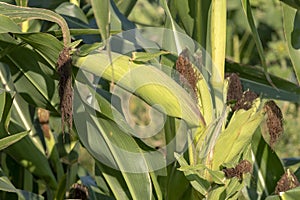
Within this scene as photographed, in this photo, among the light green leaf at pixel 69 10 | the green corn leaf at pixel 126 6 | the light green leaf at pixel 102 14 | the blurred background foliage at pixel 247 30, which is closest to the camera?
the light green leaf at pixel 102 14

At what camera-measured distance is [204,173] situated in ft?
3.24

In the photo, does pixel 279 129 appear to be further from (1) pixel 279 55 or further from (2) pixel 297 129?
(1) pixel 279 55

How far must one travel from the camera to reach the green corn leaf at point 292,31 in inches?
40.3

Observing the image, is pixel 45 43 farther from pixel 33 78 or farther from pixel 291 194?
pixel 291 194

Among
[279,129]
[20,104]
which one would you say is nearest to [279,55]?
[20,104]

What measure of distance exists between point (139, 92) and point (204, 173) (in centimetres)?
15

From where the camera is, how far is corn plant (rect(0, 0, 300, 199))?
0.92m

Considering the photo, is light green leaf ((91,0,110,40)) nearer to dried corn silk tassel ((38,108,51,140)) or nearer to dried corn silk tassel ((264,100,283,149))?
dried corn silk tassel ((264,100,283,149))

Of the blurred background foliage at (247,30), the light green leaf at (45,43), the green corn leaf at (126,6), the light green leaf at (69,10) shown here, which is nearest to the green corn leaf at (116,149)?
the light green leaf at (45,43)

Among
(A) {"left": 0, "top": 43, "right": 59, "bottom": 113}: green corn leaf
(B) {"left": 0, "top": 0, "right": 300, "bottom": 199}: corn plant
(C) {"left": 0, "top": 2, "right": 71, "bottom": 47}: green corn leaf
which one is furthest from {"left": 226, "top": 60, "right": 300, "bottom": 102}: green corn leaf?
(C) {"left": 0, "top": 2, "right": 71, "bottom": 47}: green corn leaf

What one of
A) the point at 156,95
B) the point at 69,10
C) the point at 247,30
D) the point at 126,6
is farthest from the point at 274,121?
the point at 247,30

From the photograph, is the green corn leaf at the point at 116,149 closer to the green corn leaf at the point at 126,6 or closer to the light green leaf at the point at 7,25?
the light green leaf at the point at 7,25

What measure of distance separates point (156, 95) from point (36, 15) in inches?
7.4

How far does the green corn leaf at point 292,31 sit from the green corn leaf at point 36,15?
0.33 metres
